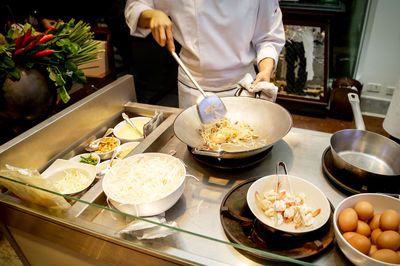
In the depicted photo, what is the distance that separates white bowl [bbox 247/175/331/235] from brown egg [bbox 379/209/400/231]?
151mm

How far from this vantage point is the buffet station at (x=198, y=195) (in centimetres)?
89

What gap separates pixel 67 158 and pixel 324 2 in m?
3.61

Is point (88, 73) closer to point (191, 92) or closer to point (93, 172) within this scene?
point (191, 92)

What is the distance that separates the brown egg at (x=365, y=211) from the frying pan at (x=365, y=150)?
205 millimetres

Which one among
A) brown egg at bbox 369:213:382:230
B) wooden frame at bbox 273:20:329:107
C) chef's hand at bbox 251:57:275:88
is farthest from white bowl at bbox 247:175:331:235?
wooden frame at bbox 273:20:329:107

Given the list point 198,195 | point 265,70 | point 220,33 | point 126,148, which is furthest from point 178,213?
point 220,33

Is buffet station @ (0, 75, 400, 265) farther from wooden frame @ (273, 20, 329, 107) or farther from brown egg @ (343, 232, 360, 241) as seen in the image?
wooden frame @ (273, 20, 329, 107)

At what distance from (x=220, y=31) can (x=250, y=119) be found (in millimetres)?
725

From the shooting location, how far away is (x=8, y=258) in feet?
7.31

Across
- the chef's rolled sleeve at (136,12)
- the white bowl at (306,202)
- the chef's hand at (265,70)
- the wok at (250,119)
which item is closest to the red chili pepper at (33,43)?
the chef's rolled sleeve at (136,12)

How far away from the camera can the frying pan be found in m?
1.17

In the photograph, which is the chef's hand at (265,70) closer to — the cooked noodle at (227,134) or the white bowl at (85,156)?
the cooked noodle at (227,134)

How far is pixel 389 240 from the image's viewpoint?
2.62ft

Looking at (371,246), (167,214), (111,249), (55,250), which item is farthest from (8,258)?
(371,246)
